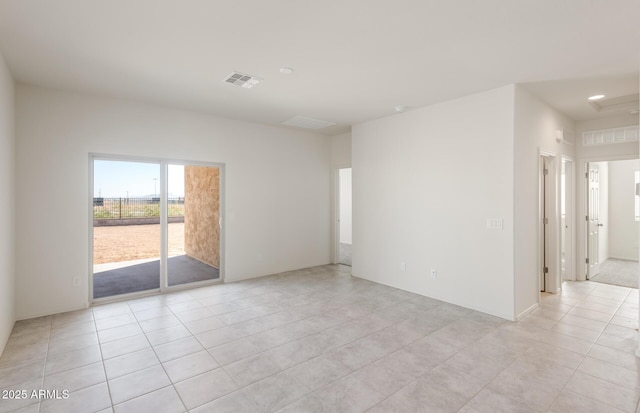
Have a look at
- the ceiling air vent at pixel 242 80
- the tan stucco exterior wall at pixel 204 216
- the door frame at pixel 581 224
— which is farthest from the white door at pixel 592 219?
the tan stucco exterior wall at pixel 204 216

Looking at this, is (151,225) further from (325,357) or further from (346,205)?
(346,205)

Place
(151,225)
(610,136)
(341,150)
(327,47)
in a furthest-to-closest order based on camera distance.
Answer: (341,150) < (610,136) < (151,225) < (327,47)

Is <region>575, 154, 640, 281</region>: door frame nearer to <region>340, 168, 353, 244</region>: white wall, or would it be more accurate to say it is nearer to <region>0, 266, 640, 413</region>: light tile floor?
<region>0, 266, 640, 413</region>: light tile floor

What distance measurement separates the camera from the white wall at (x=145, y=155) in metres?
3.91

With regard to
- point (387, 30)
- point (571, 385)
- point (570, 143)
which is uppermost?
point (387, 30)

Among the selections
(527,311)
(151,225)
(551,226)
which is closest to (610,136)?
(551,226)

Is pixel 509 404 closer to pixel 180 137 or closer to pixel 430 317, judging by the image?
pixel 430 317

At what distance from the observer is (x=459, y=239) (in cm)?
436

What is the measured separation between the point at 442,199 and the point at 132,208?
15.1ft

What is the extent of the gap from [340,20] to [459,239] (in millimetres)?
3219

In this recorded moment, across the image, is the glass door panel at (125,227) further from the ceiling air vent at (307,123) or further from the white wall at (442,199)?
the white wall at (442,199)

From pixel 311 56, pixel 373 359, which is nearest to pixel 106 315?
pixel 373 359

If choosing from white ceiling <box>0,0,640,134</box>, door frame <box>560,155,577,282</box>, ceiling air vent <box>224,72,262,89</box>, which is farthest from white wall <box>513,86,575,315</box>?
ceiling air vent <box>224,72,262,89</box>

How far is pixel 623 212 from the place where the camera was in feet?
23.7
